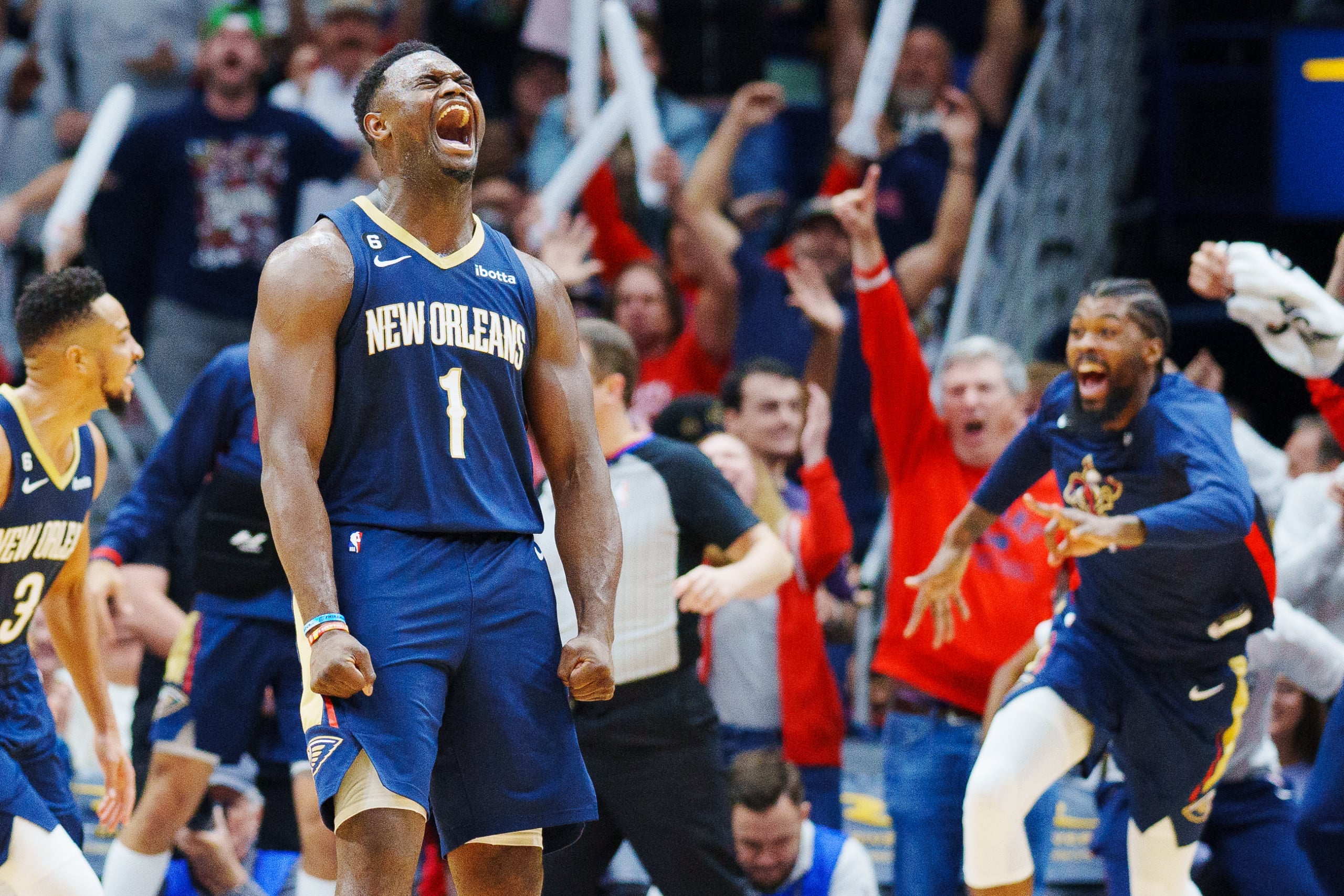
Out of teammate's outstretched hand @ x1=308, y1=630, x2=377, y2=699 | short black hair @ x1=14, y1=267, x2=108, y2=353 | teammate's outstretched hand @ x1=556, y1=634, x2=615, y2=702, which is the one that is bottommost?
teammate's outstretched hand @ x1=556, y1=634, x2=615, y2=702

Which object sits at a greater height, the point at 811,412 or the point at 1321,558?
the point at 811,412

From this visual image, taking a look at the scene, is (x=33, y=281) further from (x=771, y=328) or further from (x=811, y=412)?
(x=771, y=328)

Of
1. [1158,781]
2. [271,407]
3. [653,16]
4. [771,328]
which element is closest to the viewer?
[271,407]

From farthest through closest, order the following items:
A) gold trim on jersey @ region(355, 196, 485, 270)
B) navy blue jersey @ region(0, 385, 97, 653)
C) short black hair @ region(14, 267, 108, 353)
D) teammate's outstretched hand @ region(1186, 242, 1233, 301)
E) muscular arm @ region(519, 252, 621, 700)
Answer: teammate's outstretched hand @ region(1186, 242, 1233, 301) < short black hair @ region(14, 267, 108, 353) < navy blue jersey @ region(0, 385, 97, 653) < muscular arm @ region(519, 252, 621, 700) < gold trim on jersey @ region(355, 196, 485, 270)

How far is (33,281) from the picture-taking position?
4.48 metres

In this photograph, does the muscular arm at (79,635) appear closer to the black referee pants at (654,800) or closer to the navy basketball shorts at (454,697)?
the black referee pants at (654,800)

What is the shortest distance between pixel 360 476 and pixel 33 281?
1734 millimetres

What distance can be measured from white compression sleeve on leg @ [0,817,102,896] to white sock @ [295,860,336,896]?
Result: 1.05 m

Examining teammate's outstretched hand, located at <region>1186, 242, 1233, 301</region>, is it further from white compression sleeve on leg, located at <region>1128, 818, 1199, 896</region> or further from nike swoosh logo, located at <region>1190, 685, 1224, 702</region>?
white compression sleeve on leg, located at <region>1128, 818, 1199, 896</region>

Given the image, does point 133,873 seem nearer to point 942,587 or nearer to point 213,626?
point 213,626

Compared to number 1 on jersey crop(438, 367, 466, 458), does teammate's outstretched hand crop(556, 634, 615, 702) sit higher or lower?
lower

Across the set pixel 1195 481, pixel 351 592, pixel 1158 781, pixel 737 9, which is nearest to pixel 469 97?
pixel 351 592

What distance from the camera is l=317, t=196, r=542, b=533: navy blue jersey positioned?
321 centimetres

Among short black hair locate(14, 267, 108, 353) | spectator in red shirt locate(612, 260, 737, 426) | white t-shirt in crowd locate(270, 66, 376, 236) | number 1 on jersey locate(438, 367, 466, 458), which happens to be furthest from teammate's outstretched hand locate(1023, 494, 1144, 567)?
white t-shirt in crowd locate(270, 66, 376, 236)
